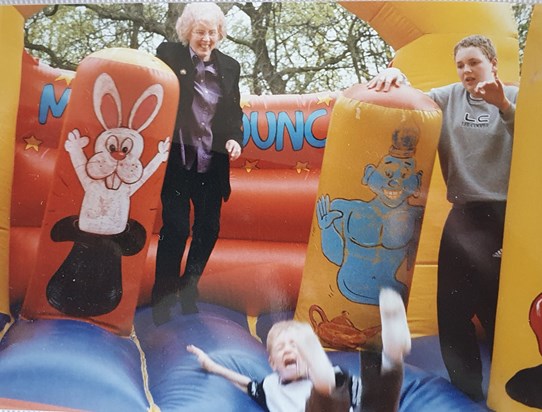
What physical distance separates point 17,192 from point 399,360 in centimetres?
122

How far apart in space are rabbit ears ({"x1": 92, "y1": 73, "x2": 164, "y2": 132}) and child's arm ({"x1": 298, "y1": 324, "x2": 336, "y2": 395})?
0.75 m

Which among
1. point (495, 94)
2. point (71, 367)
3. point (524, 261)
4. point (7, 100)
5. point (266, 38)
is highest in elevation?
point (266, 38)

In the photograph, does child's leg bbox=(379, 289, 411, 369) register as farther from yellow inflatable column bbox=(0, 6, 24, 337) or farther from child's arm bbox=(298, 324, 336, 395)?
yellow inflatable column bbox=(0, 6, 24, 337)

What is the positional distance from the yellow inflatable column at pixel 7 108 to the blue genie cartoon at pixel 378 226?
92 centimetres

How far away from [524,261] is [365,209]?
0.45m

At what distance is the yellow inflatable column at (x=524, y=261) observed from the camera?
6.03 ft

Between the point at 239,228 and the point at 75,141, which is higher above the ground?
the point at 75,141

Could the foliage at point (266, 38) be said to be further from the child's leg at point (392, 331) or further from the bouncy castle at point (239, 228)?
the child's leg at point (392, 331)

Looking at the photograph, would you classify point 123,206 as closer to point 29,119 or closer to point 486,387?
point 29,119

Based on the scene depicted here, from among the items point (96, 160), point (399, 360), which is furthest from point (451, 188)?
point (96, 160)

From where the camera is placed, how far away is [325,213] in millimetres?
1928

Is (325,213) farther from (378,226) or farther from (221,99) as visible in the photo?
(221,99)

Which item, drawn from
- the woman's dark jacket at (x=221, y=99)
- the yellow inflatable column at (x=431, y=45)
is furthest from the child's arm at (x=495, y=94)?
the woman's dark jacket at (x=221, y=99)

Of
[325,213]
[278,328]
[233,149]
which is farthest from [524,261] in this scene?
[233,149]
